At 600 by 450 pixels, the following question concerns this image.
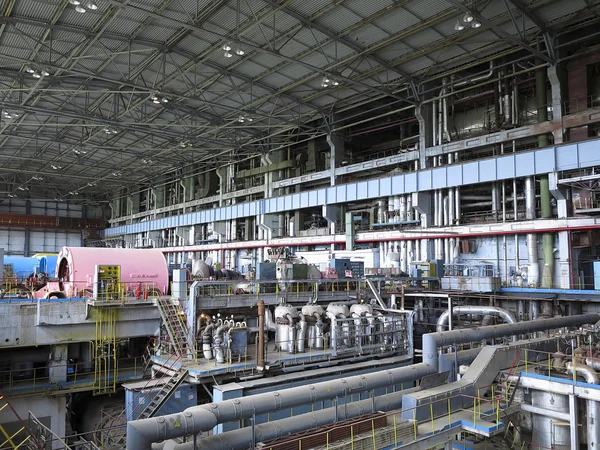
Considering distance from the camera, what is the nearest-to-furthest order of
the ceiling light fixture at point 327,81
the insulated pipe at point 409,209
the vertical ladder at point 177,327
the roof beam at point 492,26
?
1. the vertical ladder at point 177,327
2. the roof beam at point 492,26
3. the ceiling light fixture at point 327,81
4. the insulated pipe at point 409,209

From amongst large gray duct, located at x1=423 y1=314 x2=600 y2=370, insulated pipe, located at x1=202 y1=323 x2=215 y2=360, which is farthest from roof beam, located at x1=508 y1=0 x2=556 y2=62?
insulated pipe, located at x1=202 y1=323 x2=215 y2=360

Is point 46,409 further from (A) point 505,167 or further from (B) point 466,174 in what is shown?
(A) point 505,167

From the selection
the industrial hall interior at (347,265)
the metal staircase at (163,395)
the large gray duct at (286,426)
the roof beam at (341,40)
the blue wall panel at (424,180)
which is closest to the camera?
the large gray duct at (286,426)

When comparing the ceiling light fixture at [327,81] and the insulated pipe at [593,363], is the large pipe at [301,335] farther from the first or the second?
the ceiling light fixture at [327,81]

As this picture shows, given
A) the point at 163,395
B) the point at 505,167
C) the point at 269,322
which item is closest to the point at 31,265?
the point at 269,322

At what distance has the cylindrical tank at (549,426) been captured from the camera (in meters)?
14.0

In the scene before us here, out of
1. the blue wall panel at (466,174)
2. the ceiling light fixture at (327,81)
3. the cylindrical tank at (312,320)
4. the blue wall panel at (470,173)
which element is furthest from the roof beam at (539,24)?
the cylindrical tank at (312,320)

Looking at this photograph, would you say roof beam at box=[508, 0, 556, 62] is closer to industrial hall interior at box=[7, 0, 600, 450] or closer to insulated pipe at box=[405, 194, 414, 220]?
industrial hall interior at box=[7, 0, 600, 450]

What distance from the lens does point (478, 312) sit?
1011 inches

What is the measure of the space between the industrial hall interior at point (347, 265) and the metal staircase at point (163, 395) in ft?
0.26

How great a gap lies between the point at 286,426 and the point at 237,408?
165 centimetres

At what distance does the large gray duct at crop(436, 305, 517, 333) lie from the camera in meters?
24.2

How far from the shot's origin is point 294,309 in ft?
75.0

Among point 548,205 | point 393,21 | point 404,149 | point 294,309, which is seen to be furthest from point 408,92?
point 294,309
